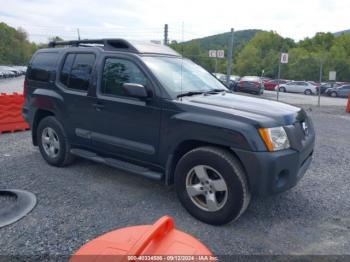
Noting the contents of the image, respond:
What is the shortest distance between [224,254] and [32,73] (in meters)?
4.33

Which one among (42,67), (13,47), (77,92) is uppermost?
(13,47)

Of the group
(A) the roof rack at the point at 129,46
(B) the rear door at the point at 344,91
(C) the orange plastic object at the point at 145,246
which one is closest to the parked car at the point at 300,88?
(B) the rear door at the point at 344,91

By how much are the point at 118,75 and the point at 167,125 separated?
1.10 meters

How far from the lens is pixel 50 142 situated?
5.20 metres

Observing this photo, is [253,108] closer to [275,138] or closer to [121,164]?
[275,138]

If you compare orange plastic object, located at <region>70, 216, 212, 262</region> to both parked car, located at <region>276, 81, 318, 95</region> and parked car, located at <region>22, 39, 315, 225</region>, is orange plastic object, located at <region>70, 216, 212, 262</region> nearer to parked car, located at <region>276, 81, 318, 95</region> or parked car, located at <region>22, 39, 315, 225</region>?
parked car, located at <region>22, 39, 315, 225</region>

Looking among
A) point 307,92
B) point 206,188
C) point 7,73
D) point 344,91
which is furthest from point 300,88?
point 7,73

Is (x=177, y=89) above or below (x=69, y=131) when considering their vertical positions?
above

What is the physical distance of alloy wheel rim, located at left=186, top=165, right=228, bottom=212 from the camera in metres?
3.40

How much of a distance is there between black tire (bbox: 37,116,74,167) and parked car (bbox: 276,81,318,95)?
34.0 metres

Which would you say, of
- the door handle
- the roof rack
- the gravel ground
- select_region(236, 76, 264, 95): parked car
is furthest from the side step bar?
select_region(236, 76, 264, 95): parked car

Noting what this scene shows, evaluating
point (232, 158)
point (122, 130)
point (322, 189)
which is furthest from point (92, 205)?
point (322, 189)

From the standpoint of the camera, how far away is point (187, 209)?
365 centimetres

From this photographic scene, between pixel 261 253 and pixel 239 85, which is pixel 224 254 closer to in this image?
pixel 261 253
